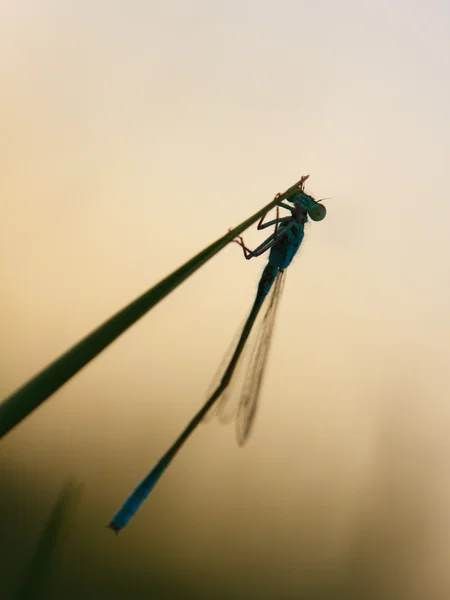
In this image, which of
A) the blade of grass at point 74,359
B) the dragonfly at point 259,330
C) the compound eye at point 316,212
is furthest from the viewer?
the compound eye at point 316,212

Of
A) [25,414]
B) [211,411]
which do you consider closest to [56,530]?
Answer: [25,414]

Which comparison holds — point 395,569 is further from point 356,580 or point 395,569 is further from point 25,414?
point 25,414

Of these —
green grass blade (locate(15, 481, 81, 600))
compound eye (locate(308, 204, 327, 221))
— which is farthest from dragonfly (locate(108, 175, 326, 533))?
green grass blade (locate(15, 481, 81, 600))

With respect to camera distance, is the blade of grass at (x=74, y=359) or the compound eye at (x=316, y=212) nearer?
the blade of grass at (x=74, y=359)

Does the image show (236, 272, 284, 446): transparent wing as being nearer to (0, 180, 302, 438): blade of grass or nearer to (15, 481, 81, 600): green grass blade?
(15, 481, 81, 600): green grass blade

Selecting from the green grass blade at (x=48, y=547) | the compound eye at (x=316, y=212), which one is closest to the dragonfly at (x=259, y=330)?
the compound eye at (x=316, y=212)

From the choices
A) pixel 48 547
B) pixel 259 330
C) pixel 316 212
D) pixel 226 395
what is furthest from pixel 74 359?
pixel 259 330

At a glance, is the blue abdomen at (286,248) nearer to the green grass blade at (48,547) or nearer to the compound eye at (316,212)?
the compound eye at (316,212)
